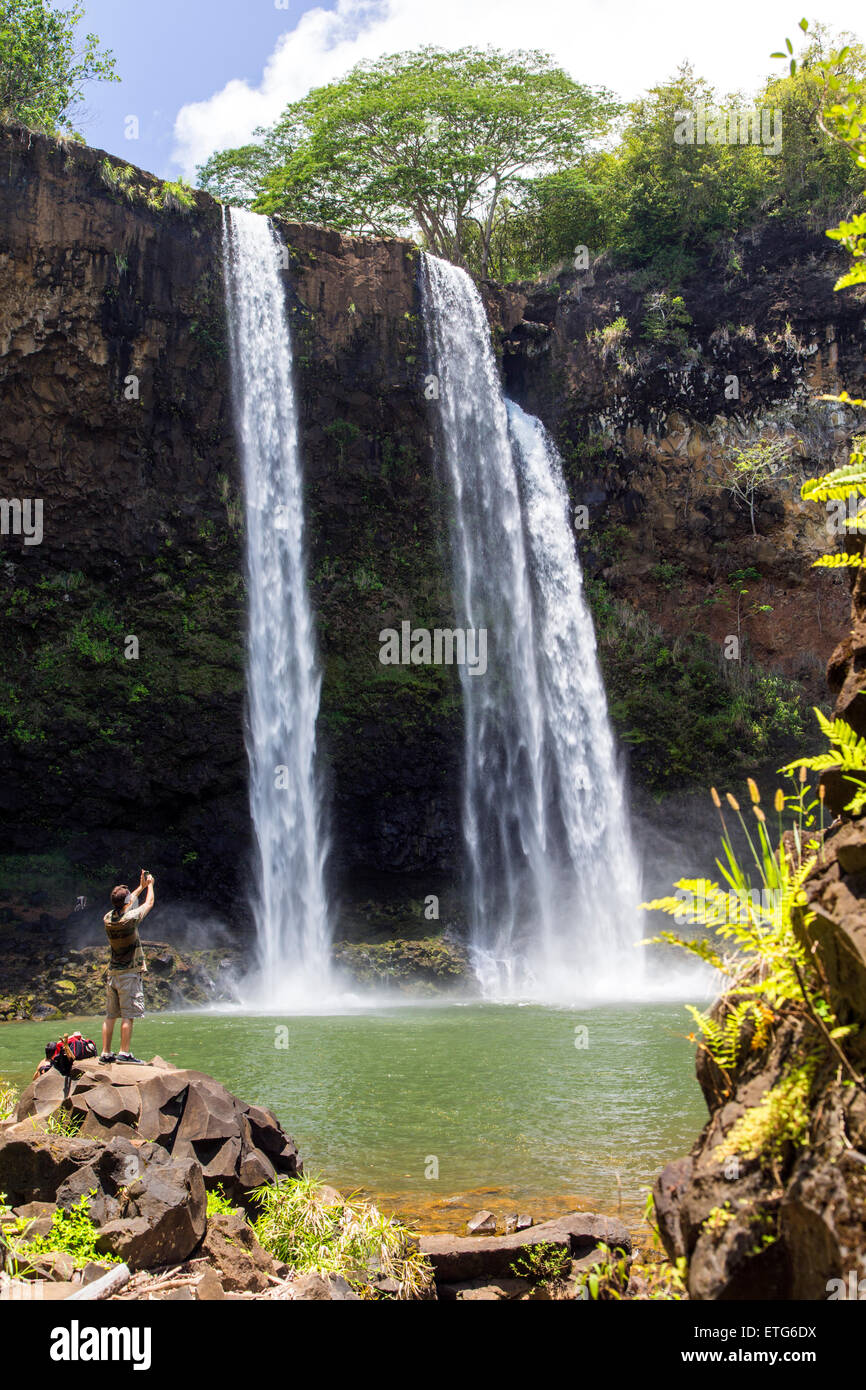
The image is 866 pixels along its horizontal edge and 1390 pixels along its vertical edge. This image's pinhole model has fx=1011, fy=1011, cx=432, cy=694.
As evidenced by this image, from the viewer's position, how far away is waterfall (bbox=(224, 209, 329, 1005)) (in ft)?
65.2

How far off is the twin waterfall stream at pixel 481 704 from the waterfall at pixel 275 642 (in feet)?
0.10

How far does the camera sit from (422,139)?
99.2 ft

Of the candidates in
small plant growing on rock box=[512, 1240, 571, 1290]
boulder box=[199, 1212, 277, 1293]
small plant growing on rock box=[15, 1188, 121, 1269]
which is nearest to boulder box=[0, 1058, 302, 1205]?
boulder box=[199, 1212, 277, 1293]

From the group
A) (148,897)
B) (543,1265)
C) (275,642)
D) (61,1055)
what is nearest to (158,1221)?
(543,1265)

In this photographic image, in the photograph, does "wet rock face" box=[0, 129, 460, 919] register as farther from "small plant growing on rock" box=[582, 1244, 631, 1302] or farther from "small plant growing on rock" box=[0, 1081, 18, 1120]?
"small plant growing on rock" box=[582, 1244, 631, 1302]

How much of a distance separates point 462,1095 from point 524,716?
44.6 feet

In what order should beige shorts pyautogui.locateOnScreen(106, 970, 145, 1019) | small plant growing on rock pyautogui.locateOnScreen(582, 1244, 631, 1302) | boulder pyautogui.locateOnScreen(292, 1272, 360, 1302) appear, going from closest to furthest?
small plant growing on rock pyautogui.locateOnScreen(582, 1244, 631, 1302)
boulder pyautogui.locateOnScreen(292, 1272, 360, 1302)
beige shorts pyautogui.locateOnScreen(106, 970, 145, 1019)

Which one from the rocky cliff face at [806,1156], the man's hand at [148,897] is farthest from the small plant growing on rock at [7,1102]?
the rocky cliff face at [806,1156]

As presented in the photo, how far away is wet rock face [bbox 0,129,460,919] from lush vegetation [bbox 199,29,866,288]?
28.8 feet

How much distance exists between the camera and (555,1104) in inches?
345

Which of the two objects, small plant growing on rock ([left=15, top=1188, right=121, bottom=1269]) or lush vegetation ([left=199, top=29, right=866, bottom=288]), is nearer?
small plant growing on rock ([left=15, top=1188, right=121, bottom=1269])

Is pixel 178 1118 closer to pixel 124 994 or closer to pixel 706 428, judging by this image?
pixel 124 994

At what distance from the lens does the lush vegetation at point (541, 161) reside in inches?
1111

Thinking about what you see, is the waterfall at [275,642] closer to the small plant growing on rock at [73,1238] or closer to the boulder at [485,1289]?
the boulder at [485,1289]
